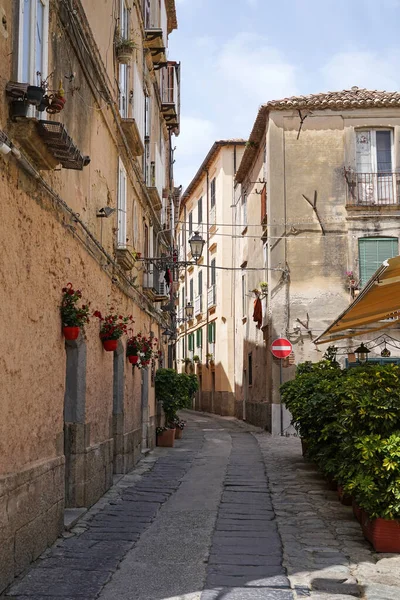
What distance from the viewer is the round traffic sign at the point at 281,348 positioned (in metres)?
20.4

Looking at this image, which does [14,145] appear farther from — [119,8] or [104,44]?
[119,8]

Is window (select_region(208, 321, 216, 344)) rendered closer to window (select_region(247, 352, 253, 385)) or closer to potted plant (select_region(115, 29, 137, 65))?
window (select_region(247, 352, 253, 385))

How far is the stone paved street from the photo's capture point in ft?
18.7

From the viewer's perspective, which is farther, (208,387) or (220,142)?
(208,387)

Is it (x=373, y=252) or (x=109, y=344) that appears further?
(x=373, y=252)

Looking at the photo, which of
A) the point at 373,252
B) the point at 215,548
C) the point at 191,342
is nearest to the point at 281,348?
the point at 373,252

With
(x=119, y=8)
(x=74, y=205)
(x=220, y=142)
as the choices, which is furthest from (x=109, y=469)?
(x=220, y=142)

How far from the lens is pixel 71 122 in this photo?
27.9 feet

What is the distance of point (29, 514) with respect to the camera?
6367 mm

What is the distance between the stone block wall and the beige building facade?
72.0ft

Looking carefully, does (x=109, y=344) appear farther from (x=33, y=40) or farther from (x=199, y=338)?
A: (x=199, y=338)

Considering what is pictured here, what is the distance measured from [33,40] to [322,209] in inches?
638

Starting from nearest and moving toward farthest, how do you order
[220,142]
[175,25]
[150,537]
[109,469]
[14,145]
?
[14,145], [150,537], [109,469], [175,25], [220,142]

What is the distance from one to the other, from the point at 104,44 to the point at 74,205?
140 inches
